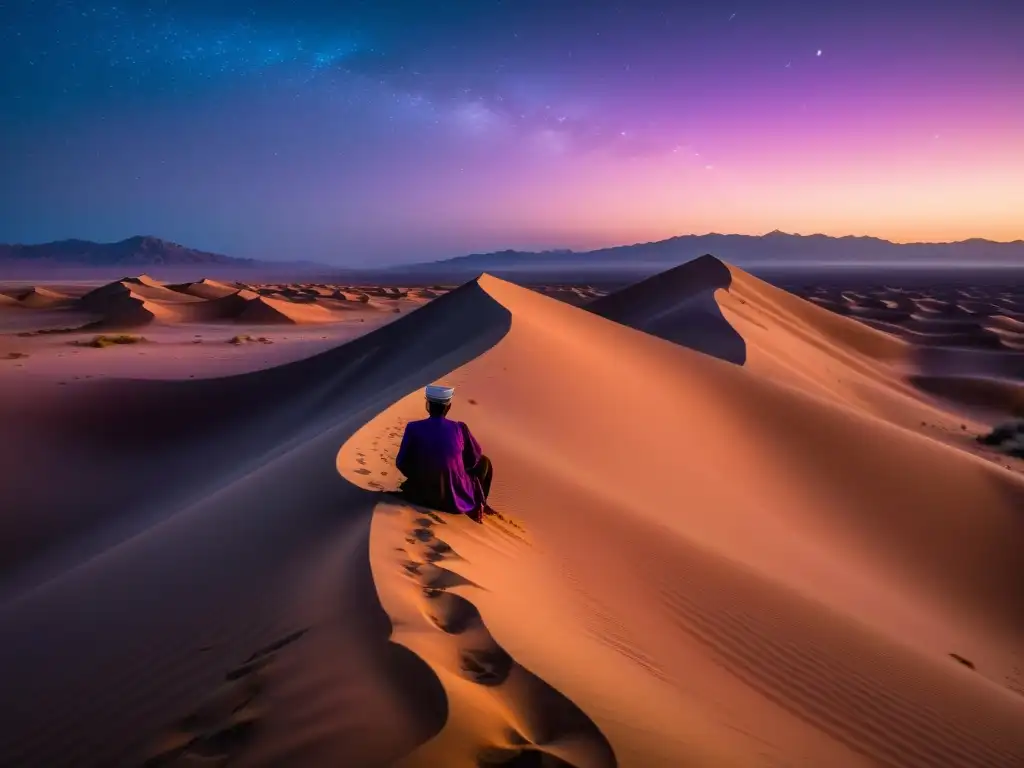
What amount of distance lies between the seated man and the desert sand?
0.64 ft

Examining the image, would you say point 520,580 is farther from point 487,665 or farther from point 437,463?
point 487,665

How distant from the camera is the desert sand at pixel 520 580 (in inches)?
100

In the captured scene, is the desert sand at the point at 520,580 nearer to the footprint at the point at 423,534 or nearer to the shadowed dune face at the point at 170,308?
the footprint at the point at 423,534

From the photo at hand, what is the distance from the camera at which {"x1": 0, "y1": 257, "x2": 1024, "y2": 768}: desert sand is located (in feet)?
8.36

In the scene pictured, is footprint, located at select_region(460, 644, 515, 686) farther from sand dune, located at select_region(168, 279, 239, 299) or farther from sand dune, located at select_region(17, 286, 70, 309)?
sand dune, located at select_region(168, 279, 239, 299)

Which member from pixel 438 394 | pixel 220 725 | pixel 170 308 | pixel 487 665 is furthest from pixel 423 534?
pixel 170 308

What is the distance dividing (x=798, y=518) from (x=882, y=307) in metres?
43.9

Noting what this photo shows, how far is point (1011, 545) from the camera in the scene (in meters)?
8.43

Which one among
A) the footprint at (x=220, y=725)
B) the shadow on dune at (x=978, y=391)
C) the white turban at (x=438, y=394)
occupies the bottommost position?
the shadow on dune at (x=978, y=391)

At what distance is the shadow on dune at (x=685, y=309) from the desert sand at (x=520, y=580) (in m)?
9.25

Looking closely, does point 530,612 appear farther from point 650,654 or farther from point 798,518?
point 798,518

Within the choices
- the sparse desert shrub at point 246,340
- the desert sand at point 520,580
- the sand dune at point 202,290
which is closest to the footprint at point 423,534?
the desert sand at point 520,580

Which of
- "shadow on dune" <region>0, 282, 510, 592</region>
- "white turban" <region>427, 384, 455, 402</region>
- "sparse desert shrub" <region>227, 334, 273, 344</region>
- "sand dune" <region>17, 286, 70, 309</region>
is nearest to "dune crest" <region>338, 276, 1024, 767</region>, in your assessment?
"white turban" <region>427, 384, 455, 402</region>

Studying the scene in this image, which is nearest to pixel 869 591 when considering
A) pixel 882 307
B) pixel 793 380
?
pixel 793 380
